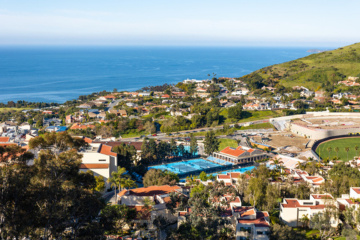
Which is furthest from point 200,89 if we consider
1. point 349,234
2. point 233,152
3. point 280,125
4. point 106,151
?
point 349,234

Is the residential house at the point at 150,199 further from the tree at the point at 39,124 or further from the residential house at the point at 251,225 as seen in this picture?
the tree at the point at 39,124

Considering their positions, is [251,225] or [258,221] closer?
[251,225]

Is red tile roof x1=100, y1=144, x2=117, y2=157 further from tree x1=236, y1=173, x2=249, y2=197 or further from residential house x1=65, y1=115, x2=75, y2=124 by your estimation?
residential house x1=65, y1=115, x2=75, y2=124

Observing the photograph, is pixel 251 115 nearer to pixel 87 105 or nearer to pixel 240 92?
pixel 240 92

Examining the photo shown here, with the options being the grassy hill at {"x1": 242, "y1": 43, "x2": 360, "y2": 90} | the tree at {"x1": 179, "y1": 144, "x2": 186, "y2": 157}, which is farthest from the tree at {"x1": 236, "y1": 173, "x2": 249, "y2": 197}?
the grassy hill at {"x1": 242, "y1": 43, "x2": 360, "y2": 90}

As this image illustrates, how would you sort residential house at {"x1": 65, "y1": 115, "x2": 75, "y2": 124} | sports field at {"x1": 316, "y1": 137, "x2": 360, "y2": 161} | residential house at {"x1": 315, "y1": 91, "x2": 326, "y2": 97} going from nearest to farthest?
Answer: sports field at {"x1": 316, "y1": 137, "x2": 360, "y2": 161} < residential house at {"x1": 65, "y1": 115, "x2": 75, "y2": 124} < residential house at {"x1": 315, "y1": 91, "x2": 326, "y2": 97}

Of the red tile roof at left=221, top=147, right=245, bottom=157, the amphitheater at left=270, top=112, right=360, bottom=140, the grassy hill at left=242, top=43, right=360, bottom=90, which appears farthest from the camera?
the grassy hill at left=242, top=43, right=360, bottom=90

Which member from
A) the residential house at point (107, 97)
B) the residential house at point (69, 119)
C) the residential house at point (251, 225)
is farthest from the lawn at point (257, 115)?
the residential house at point (251, 225)

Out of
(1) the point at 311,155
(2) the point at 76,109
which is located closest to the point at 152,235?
(1) the point at 311,155
